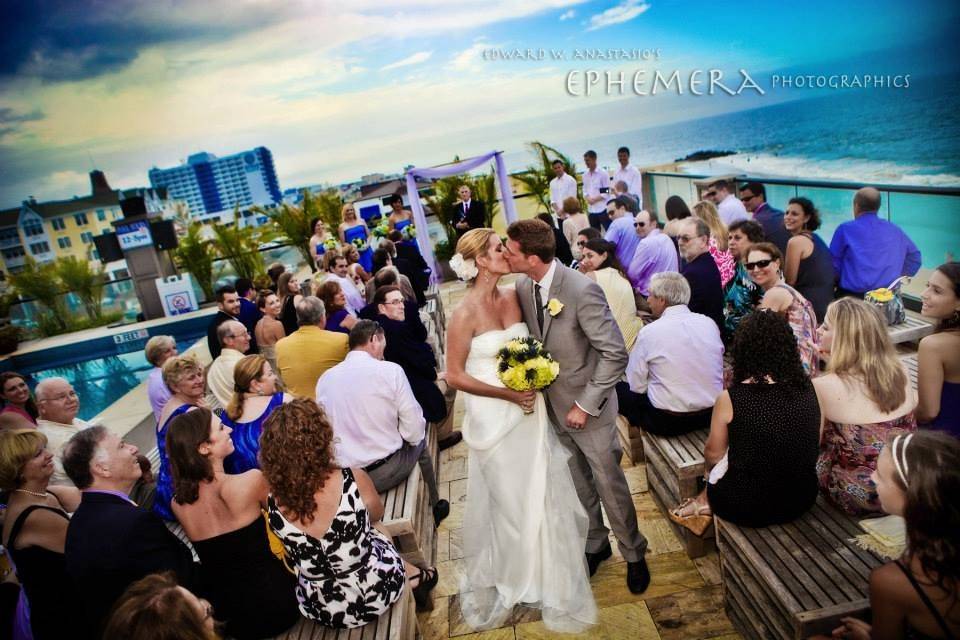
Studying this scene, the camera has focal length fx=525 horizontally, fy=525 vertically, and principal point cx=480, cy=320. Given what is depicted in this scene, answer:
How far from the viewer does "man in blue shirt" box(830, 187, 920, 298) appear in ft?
15.2

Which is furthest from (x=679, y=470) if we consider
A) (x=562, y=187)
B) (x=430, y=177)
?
(x=430, y=177)

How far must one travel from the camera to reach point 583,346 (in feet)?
8.43

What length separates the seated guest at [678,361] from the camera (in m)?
2.96

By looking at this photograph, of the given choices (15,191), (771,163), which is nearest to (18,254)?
(15,191)

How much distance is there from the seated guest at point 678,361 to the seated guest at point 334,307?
282 cm

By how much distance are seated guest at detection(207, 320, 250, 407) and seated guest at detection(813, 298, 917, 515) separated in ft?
13.0

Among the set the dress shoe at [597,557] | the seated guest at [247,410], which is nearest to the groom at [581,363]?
the dress shoe at [597,557]

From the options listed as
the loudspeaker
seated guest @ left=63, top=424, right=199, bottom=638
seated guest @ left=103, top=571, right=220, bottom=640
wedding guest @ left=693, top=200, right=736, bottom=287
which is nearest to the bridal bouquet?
seated guest @ left=103, top=571, right=220, bottom=640

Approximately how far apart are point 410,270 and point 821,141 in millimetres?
91313

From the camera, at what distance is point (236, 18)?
98.6 feet

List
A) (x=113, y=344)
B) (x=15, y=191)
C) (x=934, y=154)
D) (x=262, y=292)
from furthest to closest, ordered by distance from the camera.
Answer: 1. (x=15, y=191)
2. (x=934, y=154)
3. (x=113, y=344)
4. (x=262, y=292)

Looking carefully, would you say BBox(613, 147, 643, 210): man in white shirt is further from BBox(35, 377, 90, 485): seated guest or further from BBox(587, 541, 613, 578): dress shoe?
BBox(35, 377, 90, 485): seated guest

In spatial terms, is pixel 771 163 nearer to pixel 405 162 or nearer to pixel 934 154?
pixel 934 154

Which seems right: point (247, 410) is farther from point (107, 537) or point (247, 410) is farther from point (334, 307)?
point (334, 307)
